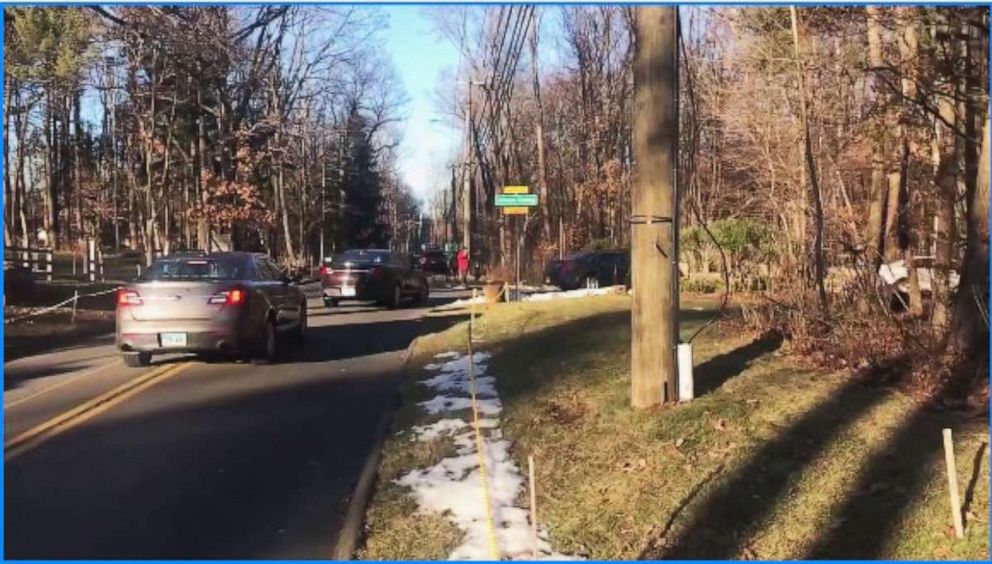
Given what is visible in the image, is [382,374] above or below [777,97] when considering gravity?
below

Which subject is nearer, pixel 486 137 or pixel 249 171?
pixel 249 171

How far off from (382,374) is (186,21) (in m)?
8.81

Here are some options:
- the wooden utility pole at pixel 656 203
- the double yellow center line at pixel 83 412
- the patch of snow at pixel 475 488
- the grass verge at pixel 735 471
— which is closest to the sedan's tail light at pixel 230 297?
the double yellow center line at pixel 83 412

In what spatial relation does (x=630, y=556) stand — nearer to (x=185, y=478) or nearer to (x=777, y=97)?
(x=185, y=478)

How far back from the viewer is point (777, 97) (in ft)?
56.9

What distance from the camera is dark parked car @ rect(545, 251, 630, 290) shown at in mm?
30062

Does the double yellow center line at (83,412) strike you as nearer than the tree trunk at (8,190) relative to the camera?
Yes

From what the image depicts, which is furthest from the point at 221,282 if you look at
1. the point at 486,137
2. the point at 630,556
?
the point at 486,137

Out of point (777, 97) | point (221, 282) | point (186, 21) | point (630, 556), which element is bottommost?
point (630, 556)

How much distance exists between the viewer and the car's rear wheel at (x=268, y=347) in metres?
12.6

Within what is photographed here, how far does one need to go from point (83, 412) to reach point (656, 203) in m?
5.71

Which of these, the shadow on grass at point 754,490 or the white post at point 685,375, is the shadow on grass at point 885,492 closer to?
the shadow on grass at point 754,490

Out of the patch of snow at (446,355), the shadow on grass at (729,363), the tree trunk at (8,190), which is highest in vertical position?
A: the tree trunk at (8,190)

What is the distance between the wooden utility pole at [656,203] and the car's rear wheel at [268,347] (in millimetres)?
6557
